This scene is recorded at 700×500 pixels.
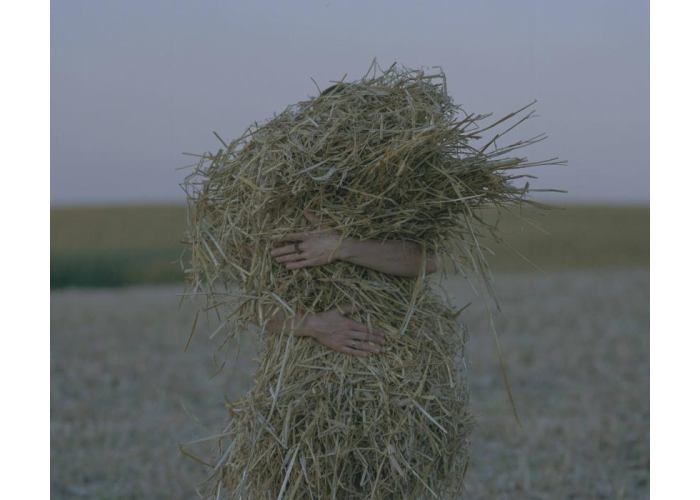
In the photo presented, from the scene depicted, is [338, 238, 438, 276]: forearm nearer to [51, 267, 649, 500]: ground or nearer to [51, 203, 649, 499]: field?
[51, 203, 649, 499]: field

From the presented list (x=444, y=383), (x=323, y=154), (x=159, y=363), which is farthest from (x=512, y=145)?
(x=159, y=363)

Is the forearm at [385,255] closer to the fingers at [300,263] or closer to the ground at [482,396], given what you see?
the fingers at [300,263]

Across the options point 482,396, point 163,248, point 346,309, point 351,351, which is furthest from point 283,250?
point 163,248

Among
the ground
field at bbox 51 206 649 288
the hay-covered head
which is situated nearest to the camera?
the hay-covered head

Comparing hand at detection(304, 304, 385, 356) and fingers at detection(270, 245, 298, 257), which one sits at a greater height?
fingers at detection(270, 245, 298, 257)

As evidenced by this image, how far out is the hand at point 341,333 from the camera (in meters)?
3.08

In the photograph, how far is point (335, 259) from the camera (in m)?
3.07

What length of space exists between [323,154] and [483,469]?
3.65 meters

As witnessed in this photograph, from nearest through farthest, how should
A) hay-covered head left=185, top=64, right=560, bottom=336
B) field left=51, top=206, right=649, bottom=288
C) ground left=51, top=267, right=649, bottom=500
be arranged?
1. hay-covered head left=185, top=64, right=560, bottom=336
2. ground left=51, top=267, right=649, bottom=500
3. field left=51, top=206, right=649, bottom=288

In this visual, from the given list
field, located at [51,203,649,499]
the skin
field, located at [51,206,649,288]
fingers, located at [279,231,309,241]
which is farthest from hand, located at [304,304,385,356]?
field, located at [51,206,649,288]

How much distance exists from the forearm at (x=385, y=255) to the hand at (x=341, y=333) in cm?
22

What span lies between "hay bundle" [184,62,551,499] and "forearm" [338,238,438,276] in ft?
0.12

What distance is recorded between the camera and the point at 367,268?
315 centimetres

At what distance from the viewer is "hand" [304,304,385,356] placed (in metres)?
3.08
